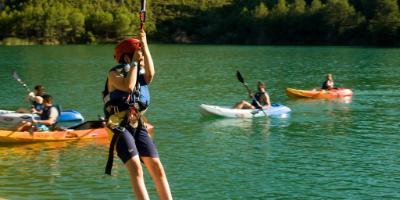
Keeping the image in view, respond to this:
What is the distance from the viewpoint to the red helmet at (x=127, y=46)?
704 cm

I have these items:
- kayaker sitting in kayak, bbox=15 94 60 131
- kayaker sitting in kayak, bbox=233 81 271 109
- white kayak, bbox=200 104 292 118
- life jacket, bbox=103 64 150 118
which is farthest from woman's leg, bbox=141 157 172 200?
kayaker sitting in kayak, bbox=233 81 271 109

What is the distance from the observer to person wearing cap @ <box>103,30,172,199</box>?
22.7 ft

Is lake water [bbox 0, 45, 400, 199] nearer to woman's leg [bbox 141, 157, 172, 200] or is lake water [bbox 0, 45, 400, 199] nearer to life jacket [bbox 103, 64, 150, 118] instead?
woman's leg [bbox 141, 157, 172, 200]

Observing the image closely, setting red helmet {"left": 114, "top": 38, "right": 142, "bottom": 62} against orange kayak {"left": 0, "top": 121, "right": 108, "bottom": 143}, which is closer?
red helmet {"left": 114, "top": 38, "right": 142, "bottom": 62}

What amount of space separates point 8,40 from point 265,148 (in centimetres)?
10537

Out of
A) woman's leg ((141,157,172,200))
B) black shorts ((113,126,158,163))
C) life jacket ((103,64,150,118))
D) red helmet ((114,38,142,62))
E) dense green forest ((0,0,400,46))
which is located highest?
red helmet ((114,38,142,62))

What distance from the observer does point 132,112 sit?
7.08 meters

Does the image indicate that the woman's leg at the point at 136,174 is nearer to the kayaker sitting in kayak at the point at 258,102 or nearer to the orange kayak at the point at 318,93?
the kayaker sitting in kayak at the point at 258,102

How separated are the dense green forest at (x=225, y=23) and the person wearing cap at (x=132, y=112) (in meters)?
97.2

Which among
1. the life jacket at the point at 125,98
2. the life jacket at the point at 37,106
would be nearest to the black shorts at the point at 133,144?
the life jacket at the point at 125,98

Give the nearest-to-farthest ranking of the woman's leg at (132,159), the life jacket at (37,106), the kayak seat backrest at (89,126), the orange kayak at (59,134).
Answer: the woman's leg at (132,159) → the orange kayak at (59,134) → the kayak seat backrest at (89,126) → the life jacket at (37,106)

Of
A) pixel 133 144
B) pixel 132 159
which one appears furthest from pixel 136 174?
pixel 133 144

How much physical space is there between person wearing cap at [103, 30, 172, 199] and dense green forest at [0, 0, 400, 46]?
9724 centimetres

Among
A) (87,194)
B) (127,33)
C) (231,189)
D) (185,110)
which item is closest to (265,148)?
(231,189)
